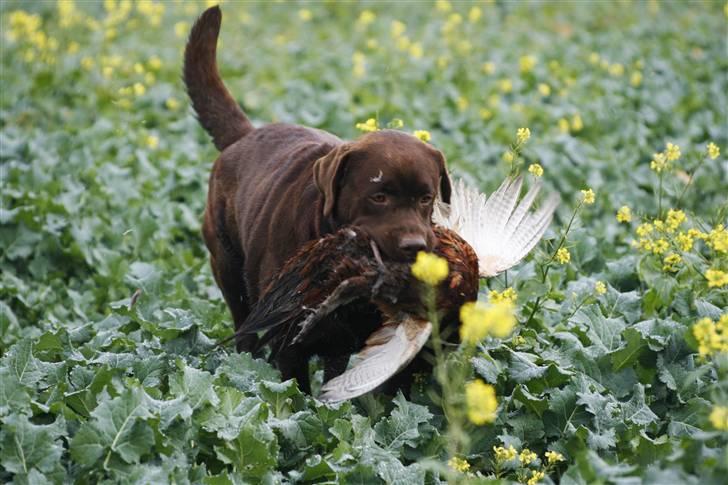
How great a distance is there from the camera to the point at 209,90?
6.22 metres

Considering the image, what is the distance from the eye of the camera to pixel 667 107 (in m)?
11.3

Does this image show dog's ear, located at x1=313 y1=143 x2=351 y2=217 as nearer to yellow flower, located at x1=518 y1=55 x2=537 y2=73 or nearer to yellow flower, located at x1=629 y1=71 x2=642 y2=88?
yellow flower, located at x1=518 y1=55 x2=537 y2=73

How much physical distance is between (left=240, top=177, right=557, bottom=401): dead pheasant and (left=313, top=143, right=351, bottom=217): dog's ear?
0.69 ft

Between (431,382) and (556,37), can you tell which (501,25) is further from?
(431,382)

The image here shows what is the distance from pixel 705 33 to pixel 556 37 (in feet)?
6.79

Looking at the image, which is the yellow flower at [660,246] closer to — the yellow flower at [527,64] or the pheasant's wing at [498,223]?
the pheasant's wing at [498,223]

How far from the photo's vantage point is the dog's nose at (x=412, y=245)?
4238 mm

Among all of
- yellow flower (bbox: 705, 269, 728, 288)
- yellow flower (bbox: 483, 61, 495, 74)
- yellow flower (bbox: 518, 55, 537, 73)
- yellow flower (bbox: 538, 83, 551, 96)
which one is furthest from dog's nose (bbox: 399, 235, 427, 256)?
yellow flower (bbox: 483, 61, 495, 74)

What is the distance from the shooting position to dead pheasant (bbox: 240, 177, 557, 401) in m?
4.15

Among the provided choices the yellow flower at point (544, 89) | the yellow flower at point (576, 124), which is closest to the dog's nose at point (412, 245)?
the yellow flower at point (576, 124)

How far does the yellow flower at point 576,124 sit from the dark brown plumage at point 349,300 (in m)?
5.66

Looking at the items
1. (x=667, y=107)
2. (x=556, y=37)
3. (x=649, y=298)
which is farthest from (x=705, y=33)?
(x=649, y=298)

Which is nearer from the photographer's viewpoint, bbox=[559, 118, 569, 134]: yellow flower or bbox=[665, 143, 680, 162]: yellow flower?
bbox=[665, 143, 680, 162]: yellow flower

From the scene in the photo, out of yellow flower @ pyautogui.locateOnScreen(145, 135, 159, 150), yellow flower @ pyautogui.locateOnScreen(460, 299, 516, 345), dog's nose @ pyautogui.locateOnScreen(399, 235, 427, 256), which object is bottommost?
yellow flower @ pyautogui.locateOnScreen(145, 135, 159, 150)
